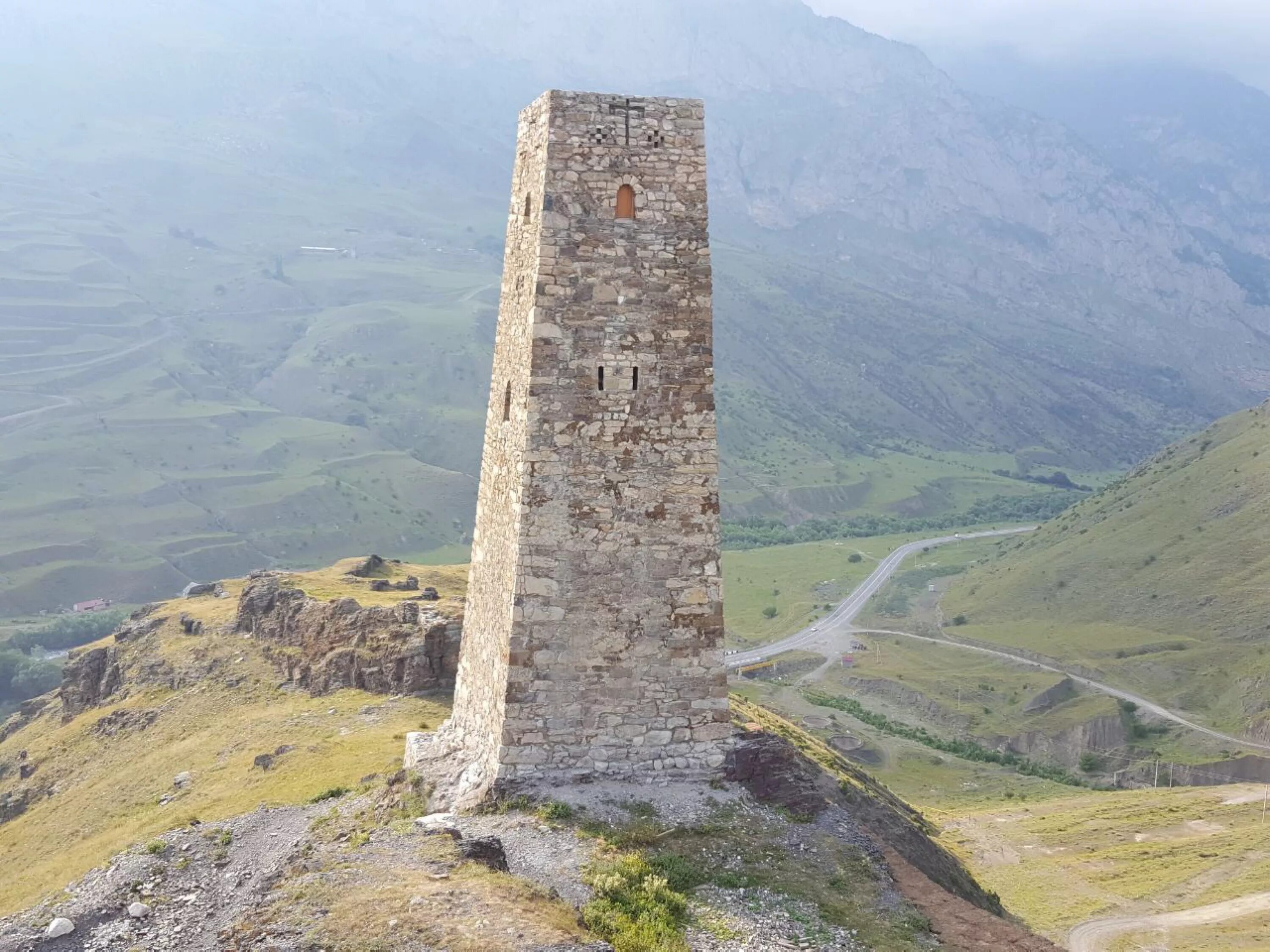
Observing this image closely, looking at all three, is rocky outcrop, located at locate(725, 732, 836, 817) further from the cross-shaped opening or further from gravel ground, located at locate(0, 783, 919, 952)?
the cross-shaped opening

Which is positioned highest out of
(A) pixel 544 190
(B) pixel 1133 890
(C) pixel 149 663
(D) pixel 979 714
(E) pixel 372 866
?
(A) pixel 544 190

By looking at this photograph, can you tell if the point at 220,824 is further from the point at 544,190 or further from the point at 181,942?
the point at 544,190

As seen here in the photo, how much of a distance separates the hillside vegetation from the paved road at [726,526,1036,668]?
382 inches

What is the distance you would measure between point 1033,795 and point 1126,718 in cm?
2293

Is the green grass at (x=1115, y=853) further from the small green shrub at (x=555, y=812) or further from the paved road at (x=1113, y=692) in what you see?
the paved road at (x=1113, y=692)

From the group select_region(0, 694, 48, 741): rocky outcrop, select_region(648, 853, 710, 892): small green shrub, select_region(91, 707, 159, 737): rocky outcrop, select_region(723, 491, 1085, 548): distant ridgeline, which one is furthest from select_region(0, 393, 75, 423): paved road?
select_region(648, 853, 710, 892): small green shrub

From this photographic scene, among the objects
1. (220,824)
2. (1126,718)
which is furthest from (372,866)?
(1126,718)

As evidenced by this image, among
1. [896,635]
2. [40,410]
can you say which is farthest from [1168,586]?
[40,410]

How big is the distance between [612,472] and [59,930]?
10.0m

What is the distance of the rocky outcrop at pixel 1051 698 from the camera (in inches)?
2923

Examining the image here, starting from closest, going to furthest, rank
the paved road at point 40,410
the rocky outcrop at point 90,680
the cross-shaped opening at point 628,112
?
the cross-shaped opening at point 628,112
the rocky outcrop at point 90,680
the paved road at point 40,410

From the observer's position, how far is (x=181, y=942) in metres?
15.2

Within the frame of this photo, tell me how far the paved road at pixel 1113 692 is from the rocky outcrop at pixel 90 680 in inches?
2276

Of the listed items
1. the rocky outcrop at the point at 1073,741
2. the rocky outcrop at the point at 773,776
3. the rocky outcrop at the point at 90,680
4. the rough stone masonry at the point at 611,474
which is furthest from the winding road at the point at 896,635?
the rough stone masonry at the point at 611,474
